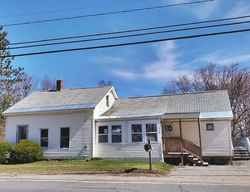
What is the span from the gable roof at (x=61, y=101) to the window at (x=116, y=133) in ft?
7.51

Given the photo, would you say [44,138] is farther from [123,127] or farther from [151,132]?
[151,132]

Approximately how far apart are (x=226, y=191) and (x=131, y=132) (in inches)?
485

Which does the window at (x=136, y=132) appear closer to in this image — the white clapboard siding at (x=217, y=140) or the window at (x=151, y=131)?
the window at (x=151, y=131)

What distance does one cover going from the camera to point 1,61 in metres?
28.4

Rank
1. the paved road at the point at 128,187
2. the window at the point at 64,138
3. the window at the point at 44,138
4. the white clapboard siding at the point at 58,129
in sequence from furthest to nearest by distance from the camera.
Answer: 1. the window at the point at 44,138
2. the window at the point at 64,138
3. the white clapboard siding at the point at 58,129
4. the paved road at the point at 128,187

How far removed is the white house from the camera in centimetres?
2177

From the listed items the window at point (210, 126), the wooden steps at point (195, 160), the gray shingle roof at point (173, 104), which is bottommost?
the wooden steps at point (195, 160)

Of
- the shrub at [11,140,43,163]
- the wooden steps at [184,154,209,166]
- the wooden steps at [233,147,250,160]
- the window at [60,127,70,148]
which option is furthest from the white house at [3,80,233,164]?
the wooden steps at [233,147,250,160]

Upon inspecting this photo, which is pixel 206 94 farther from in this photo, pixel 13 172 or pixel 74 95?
pixel 13 172

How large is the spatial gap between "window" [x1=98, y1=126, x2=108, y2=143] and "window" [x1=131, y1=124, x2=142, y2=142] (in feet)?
6.99

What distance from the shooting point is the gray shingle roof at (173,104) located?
23453 mm

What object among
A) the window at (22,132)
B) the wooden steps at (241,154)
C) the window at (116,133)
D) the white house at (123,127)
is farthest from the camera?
the wooden steps at (241,154)

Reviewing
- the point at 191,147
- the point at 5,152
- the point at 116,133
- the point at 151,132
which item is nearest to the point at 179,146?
the point at 191,147

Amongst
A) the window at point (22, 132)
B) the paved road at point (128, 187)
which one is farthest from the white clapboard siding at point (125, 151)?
the paved road at point (128, 187)
